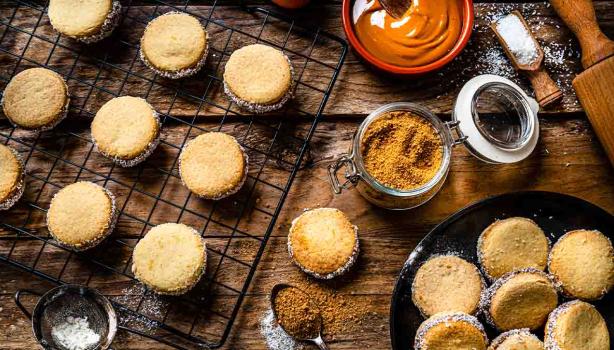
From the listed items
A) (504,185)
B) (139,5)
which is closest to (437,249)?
(504,185)

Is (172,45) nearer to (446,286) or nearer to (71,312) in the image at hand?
(71,312)

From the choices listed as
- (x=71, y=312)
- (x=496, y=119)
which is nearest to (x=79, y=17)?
(x=71, y=312)

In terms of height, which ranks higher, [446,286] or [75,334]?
[446,286]

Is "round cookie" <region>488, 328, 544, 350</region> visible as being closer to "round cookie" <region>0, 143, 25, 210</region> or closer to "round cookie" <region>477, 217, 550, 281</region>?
"round cookie" <region>477, 217, 550, 281</region>

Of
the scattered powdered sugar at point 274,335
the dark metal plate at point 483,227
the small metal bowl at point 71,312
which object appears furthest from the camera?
the scattered powdered sugar at point 274,335

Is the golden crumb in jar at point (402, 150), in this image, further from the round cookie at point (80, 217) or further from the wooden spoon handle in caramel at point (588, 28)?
the round cookie at point (80, 217)

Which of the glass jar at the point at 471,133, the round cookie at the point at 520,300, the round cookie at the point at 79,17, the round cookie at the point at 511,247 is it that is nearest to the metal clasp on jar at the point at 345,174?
the glass jar at the point at 471,133
